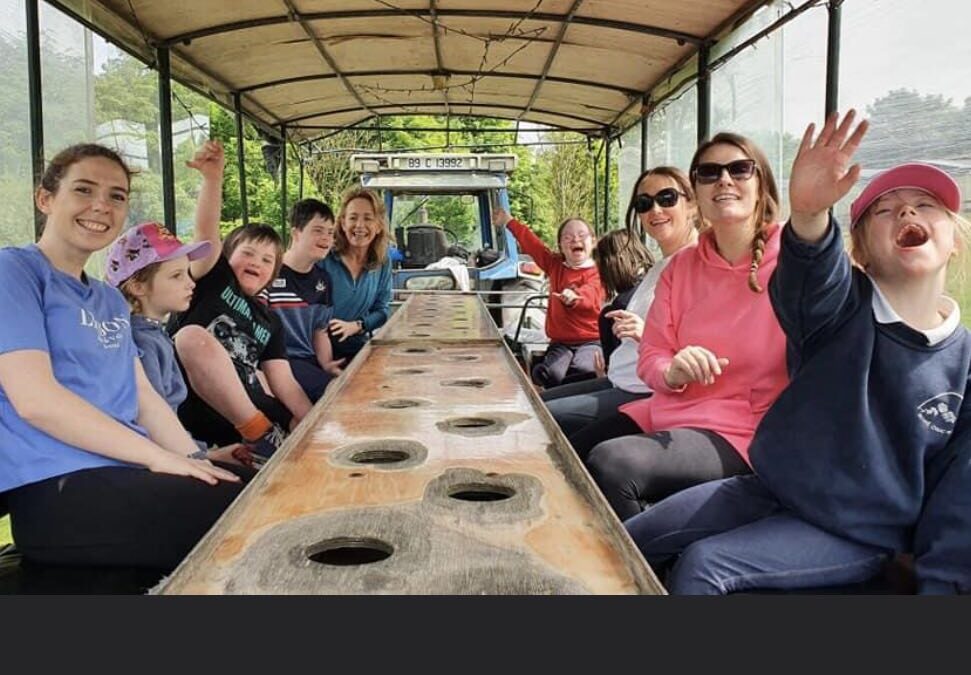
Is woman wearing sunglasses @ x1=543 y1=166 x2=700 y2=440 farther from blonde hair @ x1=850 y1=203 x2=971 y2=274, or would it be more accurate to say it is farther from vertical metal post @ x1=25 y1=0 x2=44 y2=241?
vertical metal post @ x1=25 y1=0 x2=44 y2=241

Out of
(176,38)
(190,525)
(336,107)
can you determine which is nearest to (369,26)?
(176,38)

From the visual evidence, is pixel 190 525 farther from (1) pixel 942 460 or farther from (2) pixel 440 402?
(1) pixel 942 460

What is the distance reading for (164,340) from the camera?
2.53 meters

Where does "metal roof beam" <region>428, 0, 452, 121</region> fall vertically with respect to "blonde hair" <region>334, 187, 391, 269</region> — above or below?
above

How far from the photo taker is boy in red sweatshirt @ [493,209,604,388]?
459 centimetres

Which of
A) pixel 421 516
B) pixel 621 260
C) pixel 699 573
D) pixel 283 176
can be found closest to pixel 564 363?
pixel 621 260

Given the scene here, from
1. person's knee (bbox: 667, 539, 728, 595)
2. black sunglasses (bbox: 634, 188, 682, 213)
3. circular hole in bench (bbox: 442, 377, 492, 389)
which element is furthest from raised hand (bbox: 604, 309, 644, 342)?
person's knee (bbox: 667, 539, 728, 595)

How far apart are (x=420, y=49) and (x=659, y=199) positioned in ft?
9.05

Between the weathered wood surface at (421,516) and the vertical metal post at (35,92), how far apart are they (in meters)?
1.72

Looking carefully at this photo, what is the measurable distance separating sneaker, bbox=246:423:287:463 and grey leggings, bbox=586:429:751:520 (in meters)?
→ 1.22

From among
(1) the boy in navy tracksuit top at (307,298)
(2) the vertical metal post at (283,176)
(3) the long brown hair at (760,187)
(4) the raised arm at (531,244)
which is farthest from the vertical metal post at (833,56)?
(2) the vertical metal post at (283,176)

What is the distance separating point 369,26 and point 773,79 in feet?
7.47

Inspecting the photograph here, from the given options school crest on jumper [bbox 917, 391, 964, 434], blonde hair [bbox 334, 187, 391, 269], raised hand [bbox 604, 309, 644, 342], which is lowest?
school crest on jumper [bbox 917, 391, 964, 434]

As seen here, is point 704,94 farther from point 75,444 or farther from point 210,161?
point 75,444
